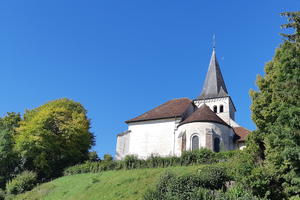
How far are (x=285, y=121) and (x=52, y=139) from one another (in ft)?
85.5

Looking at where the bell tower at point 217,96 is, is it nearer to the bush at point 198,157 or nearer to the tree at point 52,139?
the bush at point 198,157

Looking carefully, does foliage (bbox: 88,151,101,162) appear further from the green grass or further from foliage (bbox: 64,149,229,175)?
the green grass

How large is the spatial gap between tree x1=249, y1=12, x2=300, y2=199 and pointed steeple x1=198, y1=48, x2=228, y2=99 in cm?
2865

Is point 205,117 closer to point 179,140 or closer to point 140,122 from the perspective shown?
point 179,140

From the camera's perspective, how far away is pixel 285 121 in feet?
52.4

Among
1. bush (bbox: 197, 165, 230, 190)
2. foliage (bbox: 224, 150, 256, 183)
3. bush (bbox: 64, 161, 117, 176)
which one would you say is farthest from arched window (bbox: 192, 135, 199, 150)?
bush (bbox: 197, 165, 230, 190)

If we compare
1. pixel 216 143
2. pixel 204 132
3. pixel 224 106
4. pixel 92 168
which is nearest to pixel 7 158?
pixel 92 168

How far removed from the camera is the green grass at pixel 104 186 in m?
21.3

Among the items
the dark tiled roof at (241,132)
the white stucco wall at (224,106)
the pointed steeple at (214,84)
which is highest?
the pointed steeple at (214,84)

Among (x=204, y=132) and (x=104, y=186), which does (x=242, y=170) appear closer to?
(x=104, y=186)

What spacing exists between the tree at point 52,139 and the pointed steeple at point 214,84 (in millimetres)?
17540

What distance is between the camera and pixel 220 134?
113 ft

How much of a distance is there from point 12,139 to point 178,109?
18.2 m

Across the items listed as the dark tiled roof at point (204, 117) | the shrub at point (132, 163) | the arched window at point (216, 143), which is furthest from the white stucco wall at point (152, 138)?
the shrub at point (132, 163)
